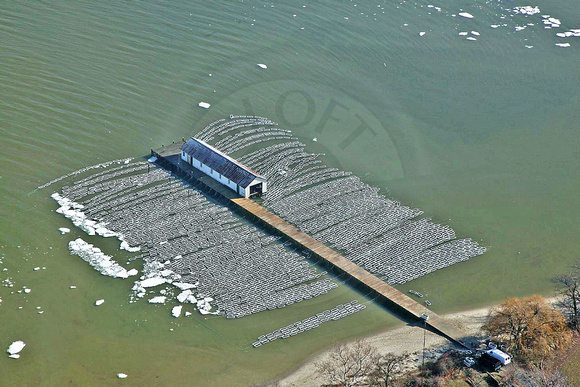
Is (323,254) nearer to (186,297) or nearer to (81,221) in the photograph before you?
(186,297)

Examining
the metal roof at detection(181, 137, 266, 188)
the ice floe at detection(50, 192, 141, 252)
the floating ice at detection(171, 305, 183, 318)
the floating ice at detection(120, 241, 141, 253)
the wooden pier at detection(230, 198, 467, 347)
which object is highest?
the metal roof at detection(181, 137, 266, 188)

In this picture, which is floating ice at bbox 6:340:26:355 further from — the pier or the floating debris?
the pier

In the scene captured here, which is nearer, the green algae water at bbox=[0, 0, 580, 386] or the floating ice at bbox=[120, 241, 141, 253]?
the green algae water at bbox=[0, 0, 580, 386]

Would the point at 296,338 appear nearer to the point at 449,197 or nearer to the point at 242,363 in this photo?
the point at 242,363

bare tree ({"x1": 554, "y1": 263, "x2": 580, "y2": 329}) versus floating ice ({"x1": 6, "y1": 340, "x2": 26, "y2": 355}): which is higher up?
bare tree ({"x1": 554, "y1": 263, "x2": 580, "y2": 329})

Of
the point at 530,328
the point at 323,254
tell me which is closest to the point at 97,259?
the point at 323,254

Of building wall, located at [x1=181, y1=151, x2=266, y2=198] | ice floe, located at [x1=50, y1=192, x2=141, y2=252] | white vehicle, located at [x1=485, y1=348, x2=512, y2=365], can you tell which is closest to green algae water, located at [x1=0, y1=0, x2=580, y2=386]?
ice floe, located at [x1=50, y1=192, x2=141, y2=252]
